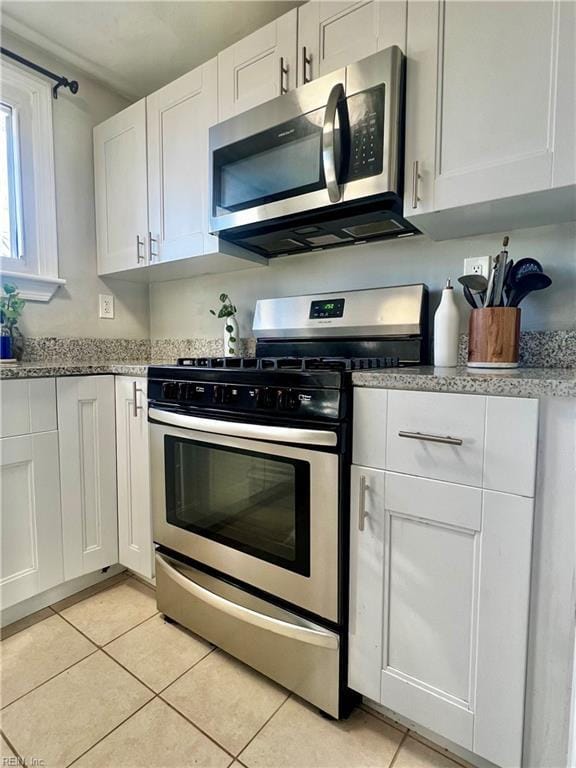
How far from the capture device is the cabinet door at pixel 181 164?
5.13 feet

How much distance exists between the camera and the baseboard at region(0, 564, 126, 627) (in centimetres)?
147

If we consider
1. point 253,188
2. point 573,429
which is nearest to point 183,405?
point 253,188

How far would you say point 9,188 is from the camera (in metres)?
1.80

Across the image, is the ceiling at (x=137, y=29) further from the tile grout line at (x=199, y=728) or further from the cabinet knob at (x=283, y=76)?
the tile grout line at (x=199, y=728)

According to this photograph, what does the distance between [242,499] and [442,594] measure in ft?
1.97

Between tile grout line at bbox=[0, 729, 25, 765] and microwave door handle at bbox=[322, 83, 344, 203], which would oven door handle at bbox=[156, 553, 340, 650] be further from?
microwave door handle at bbox=[322, 83, 344, 203]

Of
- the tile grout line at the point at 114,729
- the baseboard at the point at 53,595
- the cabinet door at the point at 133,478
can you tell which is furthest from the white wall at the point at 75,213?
the tile grout line at the point at 114,729

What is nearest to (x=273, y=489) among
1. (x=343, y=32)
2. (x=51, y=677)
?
(x=51, y=677)

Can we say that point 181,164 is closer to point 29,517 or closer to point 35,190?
point 35,190

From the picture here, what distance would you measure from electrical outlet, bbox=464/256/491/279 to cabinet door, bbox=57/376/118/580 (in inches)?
56.5

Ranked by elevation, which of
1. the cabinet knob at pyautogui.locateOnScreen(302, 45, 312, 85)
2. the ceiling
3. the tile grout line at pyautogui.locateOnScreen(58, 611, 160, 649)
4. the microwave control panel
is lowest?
the tile grout line at pyautogui.locateOnScreen(58, 611, 160, 649)

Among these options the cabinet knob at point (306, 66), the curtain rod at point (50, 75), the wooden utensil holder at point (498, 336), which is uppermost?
the curtain rod at point (50, 75)

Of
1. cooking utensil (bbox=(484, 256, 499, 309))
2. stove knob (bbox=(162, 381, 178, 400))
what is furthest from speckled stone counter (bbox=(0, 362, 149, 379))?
cooking utensil (bbox=(484, 256, 499, 309))

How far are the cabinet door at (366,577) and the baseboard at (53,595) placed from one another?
1232 millimetres
